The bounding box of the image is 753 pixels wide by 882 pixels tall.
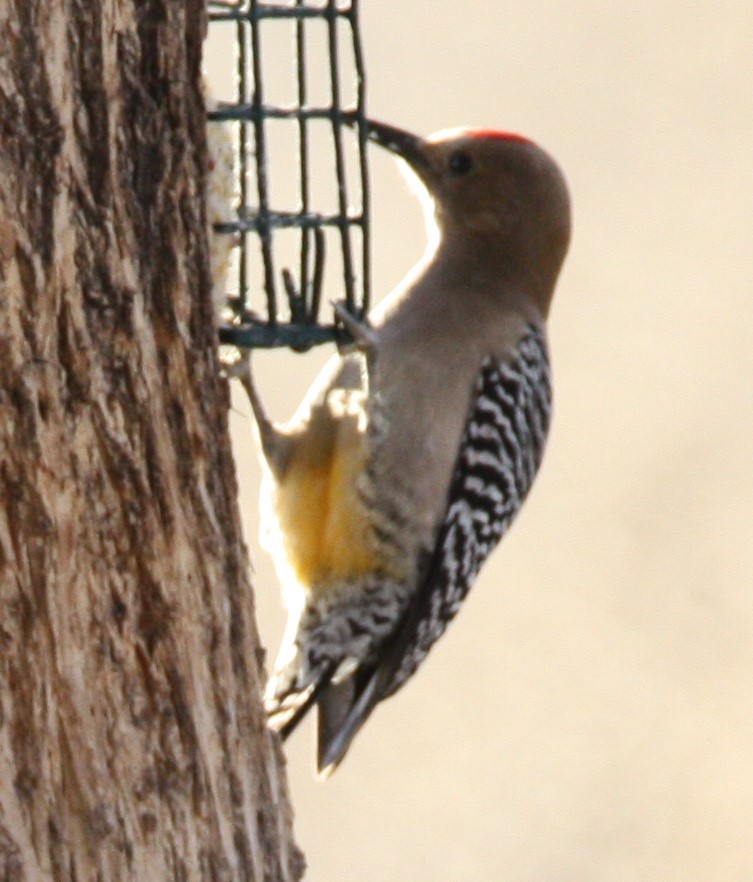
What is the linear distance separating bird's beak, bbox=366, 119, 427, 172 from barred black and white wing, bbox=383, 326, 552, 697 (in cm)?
54

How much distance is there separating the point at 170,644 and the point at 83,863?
358mm

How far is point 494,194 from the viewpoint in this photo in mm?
5195

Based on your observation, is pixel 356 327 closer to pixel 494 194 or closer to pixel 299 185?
pixel 299 185

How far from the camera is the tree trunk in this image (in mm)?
2877

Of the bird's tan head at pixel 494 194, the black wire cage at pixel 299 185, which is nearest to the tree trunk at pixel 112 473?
the black wire cage at pixel 299 185

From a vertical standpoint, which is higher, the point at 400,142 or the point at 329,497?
the point at 400,142

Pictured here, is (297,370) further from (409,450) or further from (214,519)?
(214,519)

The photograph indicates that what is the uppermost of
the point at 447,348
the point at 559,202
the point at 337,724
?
the point at 559,202

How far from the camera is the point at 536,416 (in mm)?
5078

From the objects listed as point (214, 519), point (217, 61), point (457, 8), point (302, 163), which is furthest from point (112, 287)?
point (457, 8)

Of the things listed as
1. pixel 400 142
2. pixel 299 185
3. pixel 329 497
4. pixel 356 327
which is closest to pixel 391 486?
pixel 329 497

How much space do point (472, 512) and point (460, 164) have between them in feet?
3.21

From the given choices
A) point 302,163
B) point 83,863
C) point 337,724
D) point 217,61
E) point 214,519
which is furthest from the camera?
point 217,61

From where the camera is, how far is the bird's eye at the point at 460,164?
204 inches
